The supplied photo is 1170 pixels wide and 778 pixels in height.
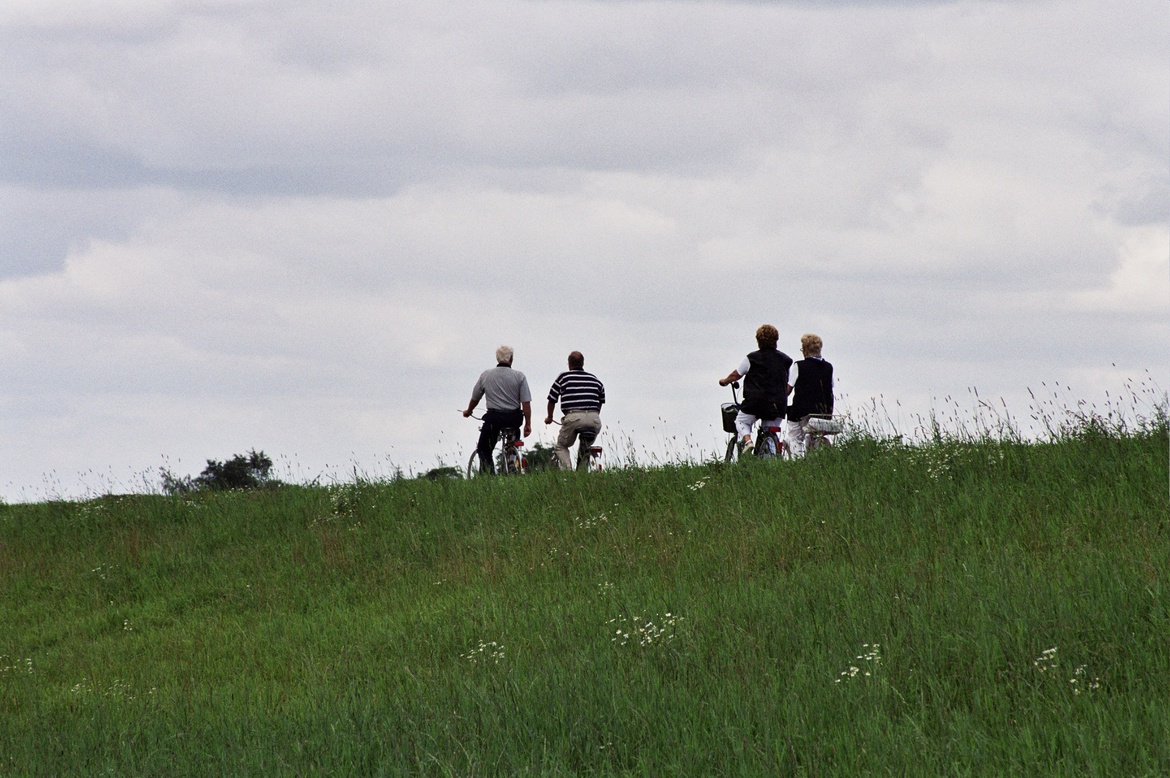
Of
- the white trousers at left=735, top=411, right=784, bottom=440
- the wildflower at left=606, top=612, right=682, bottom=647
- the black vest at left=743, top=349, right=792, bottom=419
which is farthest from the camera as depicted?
the white trousers at left=735, top=411, right=784, bottom=440

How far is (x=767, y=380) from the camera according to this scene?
15625mm

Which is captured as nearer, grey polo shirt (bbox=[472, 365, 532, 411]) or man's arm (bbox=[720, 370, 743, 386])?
man's arm (bbox=[720, 370, 743, 386])

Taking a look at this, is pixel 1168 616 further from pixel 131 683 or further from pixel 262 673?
pixel 131 683

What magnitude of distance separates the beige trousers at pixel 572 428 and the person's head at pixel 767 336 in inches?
130

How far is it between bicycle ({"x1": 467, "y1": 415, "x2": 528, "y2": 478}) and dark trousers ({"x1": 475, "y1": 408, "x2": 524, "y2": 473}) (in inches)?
2.7

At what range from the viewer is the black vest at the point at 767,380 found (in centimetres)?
1564

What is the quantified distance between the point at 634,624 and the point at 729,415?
7680 mm

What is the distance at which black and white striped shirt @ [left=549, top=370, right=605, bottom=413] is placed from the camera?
1806 cm

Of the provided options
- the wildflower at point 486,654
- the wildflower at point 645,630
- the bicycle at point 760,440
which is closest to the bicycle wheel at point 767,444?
the bicycle at point 760,440

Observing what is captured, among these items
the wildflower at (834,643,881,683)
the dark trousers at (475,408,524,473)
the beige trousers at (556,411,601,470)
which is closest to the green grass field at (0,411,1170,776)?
the wildflower at (834,643,881,683)

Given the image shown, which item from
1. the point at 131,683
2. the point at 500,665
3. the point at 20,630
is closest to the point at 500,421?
the point at 20,630

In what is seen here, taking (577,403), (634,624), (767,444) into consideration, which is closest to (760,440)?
(767,444)

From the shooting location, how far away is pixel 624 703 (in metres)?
6.62

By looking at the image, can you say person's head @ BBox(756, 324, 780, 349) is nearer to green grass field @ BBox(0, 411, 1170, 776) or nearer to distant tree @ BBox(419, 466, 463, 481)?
green grass field @ BBox(0, 411, 1170, 776)
